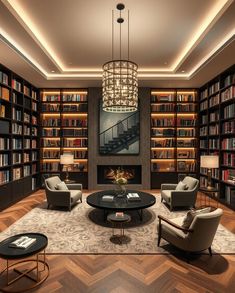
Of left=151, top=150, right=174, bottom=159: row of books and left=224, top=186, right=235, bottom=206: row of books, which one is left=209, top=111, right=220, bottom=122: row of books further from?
left=224, top=186, right=235, bottom=206: row of books

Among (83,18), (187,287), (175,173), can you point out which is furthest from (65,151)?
(187,287)

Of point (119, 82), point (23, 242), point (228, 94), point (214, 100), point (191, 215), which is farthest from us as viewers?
point (214, 100)

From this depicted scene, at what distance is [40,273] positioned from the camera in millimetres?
2590

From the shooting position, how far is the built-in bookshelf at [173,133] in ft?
24.3

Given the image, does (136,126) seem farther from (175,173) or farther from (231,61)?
(231,61)

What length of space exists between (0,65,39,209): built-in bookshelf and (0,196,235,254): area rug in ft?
3.78

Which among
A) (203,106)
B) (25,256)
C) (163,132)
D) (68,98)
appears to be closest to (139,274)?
(25,256)

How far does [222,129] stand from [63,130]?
5104 millimetres

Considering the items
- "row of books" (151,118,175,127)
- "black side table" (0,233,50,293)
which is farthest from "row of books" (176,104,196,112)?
"black side table" (0,233,50,293)

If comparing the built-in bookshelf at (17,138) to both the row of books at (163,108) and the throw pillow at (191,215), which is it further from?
the throw pillow at (191,215)

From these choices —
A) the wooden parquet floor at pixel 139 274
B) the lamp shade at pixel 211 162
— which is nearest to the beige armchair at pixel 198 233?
the wooden parquet floor at pixel 139 274

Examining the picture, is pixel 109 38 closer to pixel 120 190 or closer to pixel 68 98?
Answer: pixel 120 190

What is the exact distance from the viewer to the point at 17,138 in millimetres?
6309

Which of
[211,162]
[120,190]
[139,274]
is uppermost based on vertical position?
[211,162]
